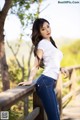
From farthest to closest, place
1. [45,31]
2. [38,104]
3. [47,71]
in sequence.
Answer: [38,104] < [45,31] < [47,71]

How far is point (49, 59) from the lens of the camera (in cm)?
333

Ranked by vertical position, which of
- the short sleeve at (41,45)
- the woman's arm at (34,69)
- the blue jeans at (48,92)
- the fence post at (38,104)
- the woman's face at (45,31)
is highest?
the woman's face at (45,31)

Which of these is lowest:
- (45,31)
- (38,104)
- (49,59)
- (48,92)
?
(38,104)

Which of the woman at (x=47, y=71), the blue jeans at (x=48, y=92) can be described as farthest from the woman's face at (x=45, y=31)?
the blue jeans at (x=48, y=92)

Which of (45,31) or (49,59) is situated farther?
(45,31)

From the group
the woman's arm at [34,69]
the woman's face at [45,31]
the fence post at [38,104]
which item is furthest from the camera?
the fence post at [38,104]

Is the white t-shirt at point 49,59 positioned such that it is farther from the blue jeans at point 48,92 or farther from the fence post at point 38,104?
the fence post at point 38,104

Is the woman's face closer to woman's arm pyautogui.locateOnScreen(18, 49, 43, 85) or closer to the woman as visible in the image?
the woman

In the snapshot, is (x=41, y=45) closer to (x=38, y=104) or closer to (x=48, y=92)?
(x=48, y=92)


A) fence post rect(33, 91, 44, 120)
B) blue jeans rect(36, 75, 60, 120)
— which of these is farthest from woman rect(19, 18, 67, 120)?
fence post rect(33, 91, 44, 120)

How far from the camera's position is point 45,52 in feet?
10.9

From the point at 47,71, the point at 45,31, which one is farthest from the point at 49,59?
the point at 45,31

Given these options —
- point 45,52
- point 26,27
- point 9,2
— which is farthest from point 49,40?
point 26,27

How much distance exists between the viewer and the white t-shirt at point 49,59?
332 cm
